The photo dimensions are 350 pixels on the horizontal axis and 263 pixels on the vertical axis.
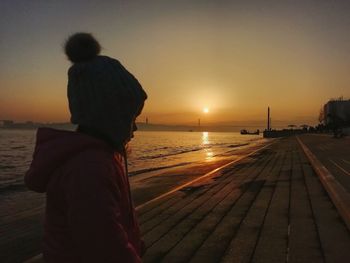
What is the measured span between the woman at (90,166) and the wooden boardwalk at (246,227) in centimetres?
297

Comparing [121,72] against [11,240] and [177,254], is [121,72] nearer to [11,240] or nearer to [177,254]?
[177,254]

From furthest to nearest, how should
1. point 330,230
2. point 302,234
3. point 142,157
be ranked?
point 142,157 → point 330,230 → point 302,234

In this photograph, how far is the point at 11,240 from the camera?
7570mm

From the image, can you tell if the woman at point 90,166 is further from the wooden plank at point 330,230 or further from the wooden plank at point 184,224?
the wooden plank at point 330,230

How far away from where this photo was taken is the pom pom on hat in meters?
1.78

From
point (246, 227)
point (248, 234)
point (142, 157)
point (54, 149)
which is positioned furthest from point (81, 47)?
point (142, 157)

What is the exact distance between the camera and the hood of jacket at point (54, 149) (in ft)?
5.10

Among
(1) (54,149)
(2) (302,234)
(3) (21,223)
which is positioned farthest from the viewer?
(3) (21,223)

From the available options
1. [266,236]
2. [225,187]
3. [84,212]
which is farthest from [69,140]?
[225,187]

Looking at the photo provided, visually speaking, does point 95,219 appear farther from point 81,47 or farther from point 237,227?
point 237,227

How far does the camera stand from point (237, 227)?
571 cm

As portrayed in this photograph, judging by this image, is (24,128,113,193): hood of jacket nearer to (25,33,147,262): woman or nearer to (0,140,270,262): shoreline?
(25,33,147,262): woman

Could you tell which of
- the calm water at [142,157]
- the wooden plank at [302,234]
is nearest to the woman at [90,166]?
the calm water at [142,157]

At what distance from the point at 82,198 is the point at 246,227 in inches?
179
